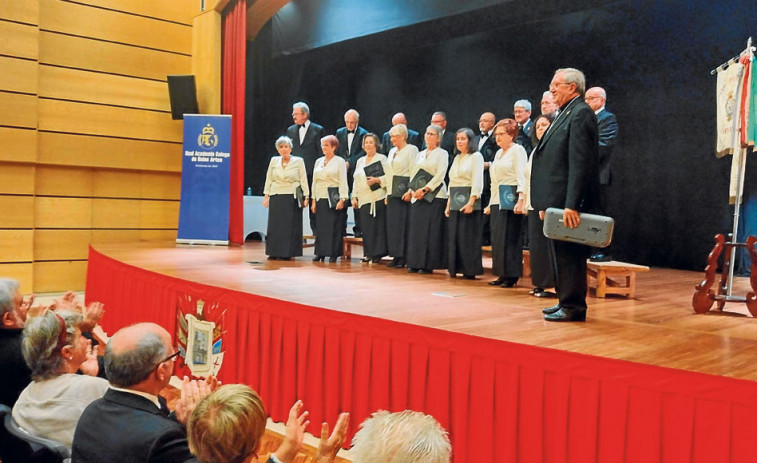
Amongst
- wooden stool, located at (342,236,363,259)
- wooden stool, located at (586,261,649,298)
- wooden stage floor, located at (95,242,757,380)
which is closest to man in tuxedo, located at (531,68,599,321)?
wooden stage floor, located at (95,242,757,380)

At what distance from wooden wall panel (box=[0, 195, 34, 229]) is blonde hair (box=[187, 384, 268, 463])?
20.2 ft

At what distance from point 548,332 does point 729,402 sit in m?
0.87

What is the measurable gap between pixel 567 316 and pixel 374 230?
2.92 m

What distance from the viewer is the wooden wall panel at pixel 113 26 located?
6840 mm

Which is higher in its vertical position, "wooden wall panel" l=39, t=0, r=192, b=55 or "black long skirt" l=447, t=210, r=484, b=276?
"wooden wall panel" l=39, t=0, r=192, b=55

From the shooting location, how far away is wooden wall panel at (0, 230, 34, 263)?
650 cm

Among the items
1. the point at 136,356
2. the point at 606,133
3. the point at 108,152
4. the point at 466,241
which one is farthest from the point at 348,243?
the point at 136,356

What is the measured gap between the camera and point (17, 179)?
258 inches

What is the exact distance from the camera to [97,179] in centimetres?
725

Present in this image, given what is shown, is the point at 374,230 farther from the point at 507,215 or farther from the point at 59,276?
the point at 59,276

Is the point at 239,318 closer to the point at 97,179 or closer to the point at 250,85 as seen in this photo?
the point at 97,179

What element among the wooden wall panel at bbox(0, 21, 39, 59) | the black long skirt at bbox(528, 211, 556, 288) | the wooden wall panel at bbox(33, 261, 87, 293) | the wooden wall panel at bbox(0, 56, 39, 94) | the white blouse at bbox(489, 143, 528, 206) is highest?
the wooden wall panel at bbox(0, 21, 39, 59)

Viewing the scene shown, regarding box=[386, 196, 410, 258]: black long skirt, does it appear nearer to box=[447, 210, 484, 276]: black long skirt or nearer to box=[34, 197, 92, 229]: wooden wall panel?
box=[447, 210, 484, 276]: black long skirt

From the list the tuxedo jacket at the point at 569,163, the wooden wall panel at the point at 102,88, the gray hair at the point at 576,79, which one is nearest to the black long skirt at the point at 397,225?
the tuxedo jacket at the point at 569,163
